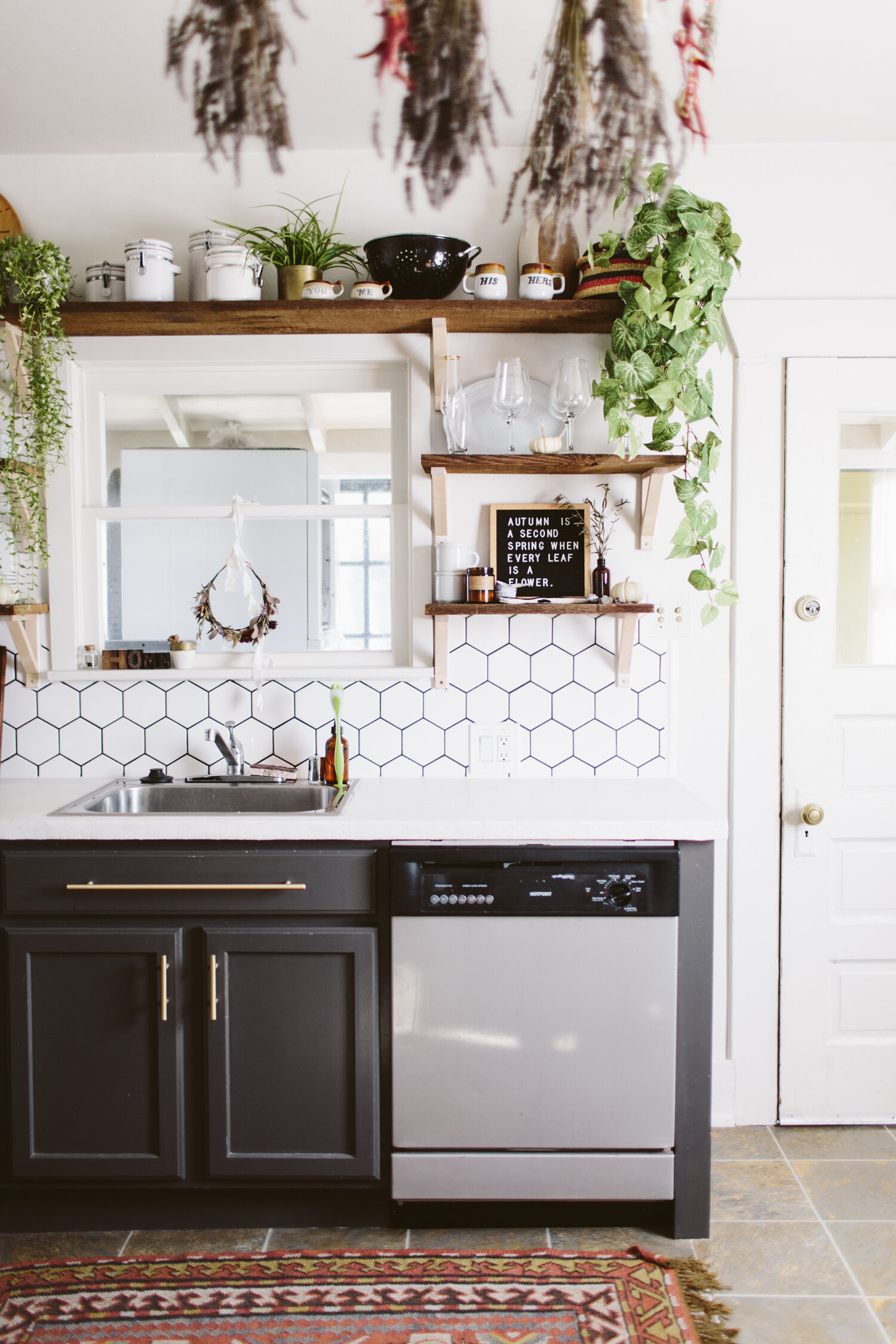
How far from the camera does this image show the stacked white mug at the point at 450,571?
94.0 inches

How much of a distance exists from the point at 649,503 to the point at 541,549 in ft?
0.99

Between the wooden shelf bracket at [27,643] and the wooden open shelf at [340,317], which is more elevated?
the wooden open shelf at [340,317]

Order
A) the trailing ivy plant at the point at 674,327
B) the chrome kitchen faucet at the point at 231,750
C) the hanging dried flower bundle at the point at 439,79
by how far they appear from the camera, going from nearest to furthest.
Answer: the hanging dried flower bundle at the point at 439,79
the trailing ivy plant at the point at 674,327
the chrome kitchen faucet at the point at 231,750

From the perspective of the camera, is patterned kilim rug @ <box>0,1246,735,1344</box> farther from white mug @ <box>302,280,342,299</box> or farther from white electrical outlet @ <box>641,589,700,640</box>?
white mug @ <box>302,280,342,299</box>

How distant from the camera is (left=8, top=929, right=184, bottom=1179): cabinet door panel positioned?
2049 mm

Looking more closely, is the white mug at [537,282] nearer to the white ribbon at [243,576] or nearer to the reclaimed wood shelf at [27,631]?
the white ribbon at [243,576]

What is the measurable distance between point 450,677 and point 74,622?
104 cm

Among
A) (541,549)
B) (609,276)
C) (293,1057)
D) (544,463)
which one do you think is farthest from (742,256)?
(293,1057)

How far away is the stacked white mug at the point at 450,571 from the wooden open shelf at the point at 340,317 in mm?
557

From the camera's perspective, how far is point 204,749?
8.42ft

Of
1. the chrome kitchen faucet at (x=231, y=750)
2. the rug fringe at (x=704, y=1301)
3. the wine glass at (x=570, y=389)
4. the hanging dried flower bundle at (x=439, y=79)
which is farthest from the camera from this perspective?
the chrome kitchen faucet at (x=231, y=750)

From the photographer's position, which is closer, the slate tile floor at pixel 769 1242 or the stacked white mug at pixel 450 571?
the slate tile floor at pixel 769 1242

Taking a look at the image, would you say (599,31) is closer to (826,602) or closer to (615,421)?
(615,421)

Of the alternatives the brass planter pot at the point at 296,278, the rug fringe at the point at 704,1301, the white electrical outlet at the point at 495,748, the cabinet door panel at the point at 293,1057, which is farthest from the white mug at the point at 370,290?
the rug fringe at the point at 704,1301
